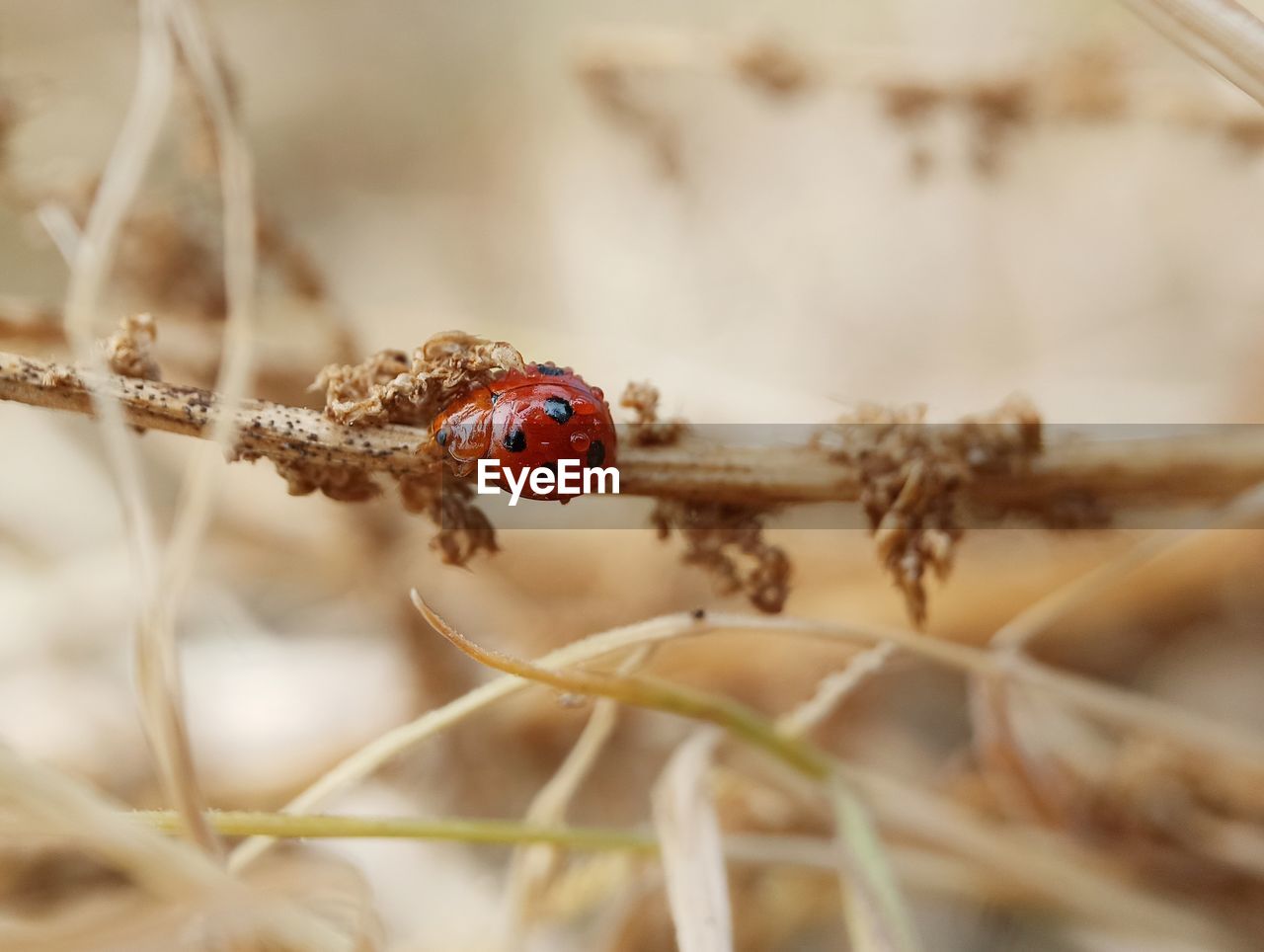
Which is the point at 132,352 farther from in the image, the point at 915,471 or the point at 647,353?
the point at 647,353

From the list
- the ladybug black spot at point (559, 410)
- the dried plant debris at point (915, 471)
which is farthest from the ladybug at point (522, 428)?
the dried plant debris at point (915, 471)

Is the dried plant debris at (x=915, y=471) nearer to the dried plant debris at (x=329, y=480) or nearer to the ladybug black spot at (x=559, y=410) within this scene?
the ladybug black spot at (x=559, y=410)

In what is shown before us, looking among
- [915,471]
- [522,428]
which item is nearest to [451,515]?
[522,428]

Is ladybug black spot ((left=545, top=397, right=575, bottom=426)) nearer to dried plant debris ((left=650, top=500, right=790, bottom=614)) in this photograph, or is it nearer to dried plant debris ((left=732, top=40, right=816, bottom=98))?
dried plant debris ((left=650, top=500, right=790, bottom=614))

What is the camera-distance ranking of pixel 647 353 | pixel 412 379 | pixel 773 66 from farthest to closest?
pixel 647 353, pixel 773 66, pixel 412 379

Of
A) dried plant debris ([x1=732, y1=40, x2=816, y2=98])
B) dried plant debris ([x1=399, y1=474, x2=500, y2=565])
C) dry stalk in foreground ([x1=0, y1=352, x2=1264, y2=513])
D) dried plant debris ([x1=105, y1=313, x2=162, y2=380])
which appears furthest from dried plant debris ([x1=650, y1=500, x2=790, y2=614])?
dried plant debris ([x1=732, y1=40, x2=816, y2=98])

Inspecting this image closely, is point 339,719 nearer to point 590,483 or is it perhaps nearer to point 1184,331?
point 590,483

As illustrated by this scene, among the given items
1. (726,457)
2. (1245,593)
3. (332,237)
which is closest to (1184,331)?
(1245,593)
